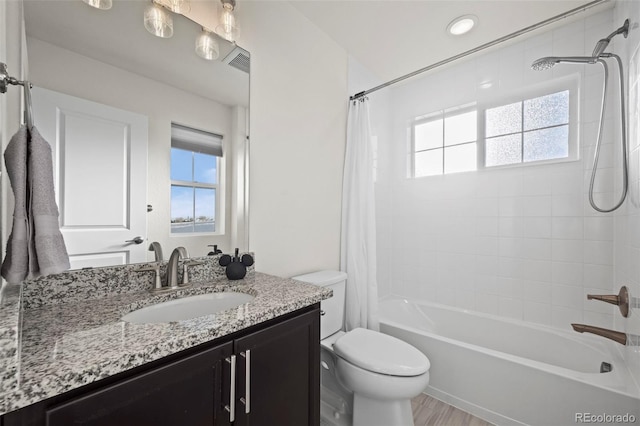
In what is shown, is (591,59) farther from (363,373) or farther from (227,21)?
(363,373)

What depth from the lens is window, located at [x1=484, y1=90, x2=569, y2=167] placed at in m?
2.04

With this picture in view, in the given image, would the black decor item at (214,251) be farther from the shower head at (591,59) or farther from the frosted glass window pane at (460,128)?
the frosted glass window pane at (460,128)

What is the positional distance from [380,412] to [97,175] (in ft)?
5.47

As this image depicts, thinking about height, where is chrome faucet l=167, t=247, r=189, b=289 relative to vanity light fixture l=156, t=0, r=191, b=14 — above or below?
below

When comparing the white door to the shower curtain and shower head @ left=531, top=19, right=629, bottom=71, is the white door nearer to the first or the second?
the shower curtain

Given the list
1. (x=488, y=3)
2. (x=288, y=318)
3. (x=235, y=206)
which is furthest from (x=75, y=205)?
(x=488, y=3)

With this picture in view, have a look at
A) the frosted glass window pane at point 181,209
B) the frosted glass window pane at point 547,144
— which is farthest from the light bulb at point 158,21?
the frosted glass window pane at point 547,144

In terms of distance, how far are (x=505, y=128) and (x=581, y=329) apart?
1.54 m

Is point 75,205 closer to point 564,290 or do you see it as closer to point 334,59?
point 334,59

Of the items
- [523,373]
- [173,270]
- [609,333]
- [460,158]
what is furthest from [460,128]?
[173,270]

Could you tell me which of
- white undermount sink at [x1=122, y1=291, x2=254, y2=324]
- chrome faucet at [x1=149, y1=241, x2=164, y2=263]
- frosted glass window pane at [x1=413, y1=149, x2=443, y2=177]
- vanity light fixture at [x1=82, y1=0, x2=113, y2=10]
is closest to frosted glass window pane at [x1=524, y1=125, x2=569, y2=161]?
frosted glass window pane at [x1=413, y1=149, x2=443, y2=177]

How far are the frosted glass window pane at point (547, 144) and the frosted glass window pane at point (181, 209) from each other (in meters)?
2.41

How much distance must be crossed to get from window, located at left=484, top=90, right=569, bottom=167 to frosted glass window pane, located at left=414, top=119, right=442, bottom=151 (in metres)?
0.40

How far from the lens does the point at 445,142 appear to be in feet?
8.43
